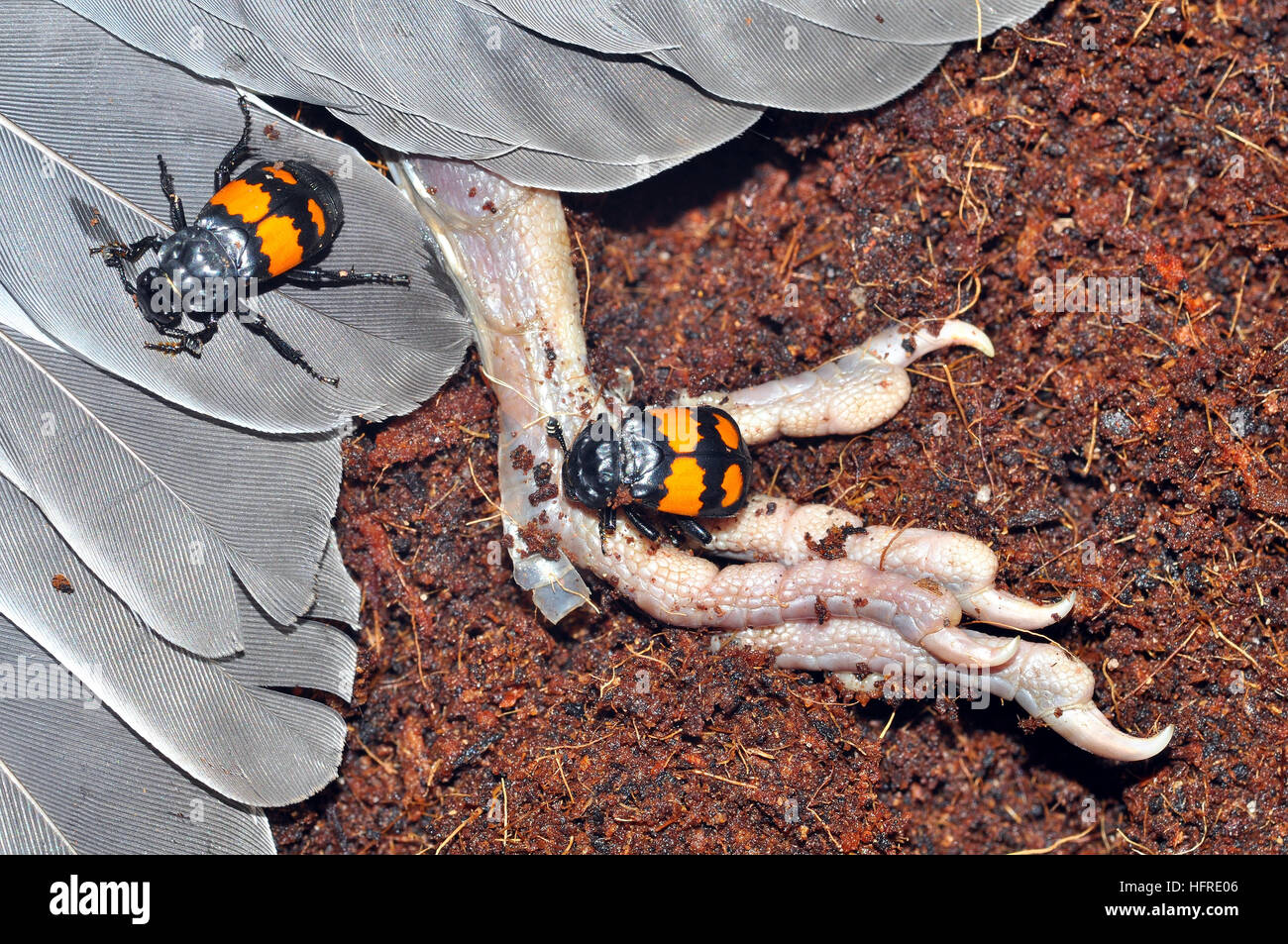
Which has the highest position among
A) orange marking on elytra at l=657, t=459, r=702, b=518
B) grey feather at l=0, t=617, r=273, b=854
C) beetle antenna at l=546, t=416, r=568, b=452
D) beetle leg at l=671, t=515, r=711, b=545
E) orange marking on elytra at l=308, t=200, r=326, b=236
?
orange marking on elytra at l=308, t=200, r=326, b=236

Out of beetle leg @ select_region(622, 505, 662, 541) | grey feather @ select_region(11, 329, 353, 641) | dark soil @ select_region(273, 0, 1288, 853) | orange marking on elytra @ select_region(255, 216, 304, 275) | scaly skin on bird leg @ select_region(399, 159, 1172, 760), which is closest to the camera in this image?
grey feather @ select_region(11, 329, 353, 641)

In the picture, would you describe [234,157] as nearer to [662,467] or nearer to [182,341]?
[182,341]

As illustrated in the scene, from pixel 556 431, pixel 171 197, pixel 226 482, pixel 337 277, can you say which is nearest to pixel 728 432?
pixel 556 431

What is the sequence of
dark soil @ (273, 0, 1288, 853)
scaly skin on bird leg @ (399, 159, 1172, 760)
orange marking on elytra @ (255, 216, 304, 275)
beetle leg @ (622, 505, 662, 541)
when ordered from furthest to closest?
1. beetle leg @ (622, 505, 662, 541)
2. dark soil @ (273, 0, 1288, 853)
3. scaly skin on bird leg @ (399, 159, 1172, 760)
4. orange marking on elytra @ (255, 216, 304, 275)

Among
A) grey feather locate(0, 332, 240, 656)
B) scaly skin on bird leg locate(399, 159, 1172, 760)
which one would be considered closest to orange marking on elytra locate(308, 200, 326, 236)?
scaly skin on bird leg locate(399, 159, 1172, 760)

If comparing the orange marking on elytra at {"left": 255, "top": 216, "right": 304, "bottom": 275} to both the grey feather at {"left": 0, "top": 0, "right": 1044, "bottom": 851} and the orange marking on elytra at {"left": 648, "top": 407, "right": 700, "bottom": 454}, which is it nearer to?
the grey feather at {"left": 0, "top": 0, "right": 1044, "bottom": 851}

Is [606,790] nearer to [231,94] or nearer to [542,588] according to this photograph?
A: [542,588]

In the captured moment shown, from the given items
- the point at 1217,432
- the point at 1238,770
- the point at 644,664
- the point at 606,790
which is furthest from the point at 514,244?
the point at 1238,770
